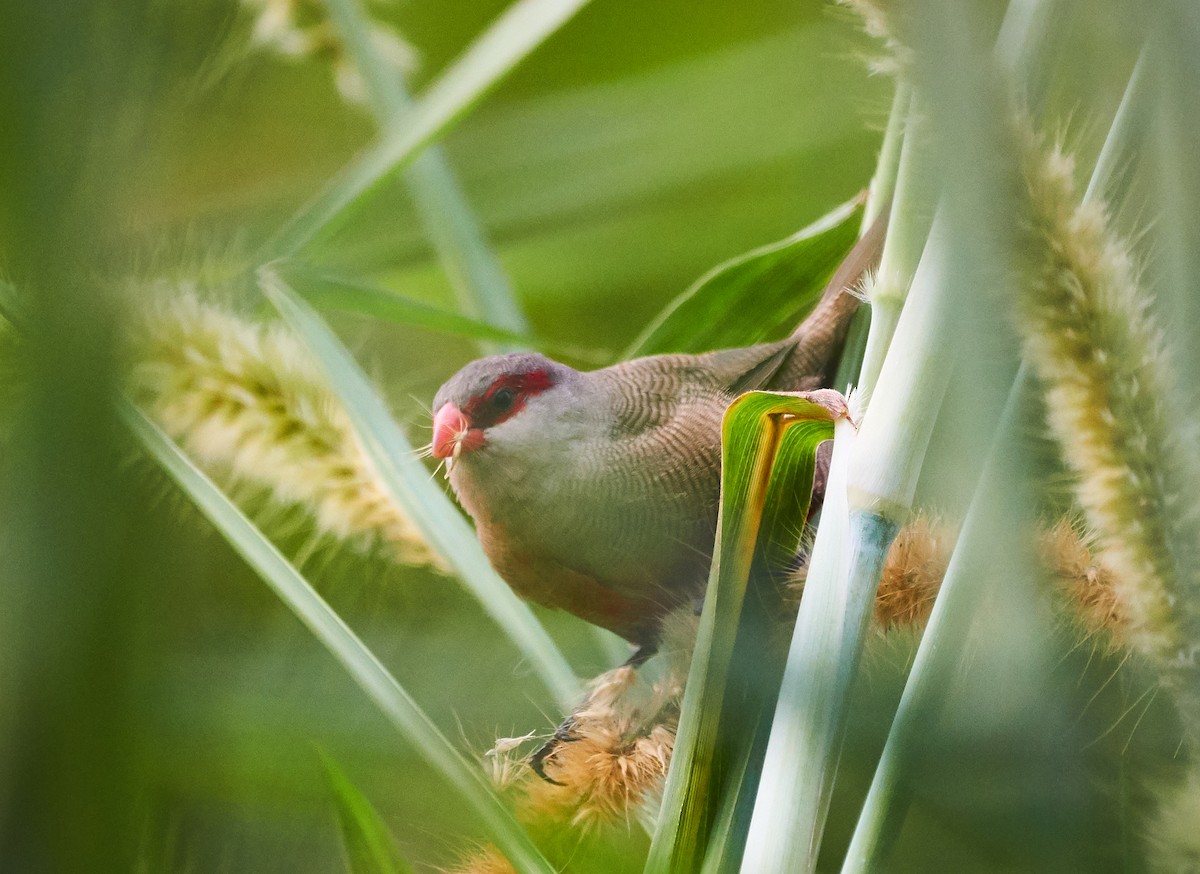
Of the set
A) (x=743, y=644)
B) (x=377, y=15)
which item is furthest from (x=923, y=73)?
(x=377, y=15)

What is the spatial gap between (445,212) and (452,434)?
20 centimetres

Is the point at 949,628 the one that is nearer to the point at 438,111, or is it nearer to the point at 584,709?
the point at 584,709

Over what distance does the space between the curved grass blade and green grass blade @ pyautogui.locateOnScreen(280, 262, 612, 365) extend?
20 cm

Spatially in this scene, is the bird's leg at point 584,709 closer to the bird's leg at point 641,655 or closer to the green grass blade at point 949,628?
the bird's leg at point 641,655

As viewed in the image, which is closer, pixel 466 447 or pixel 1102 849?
pixel 1102 849

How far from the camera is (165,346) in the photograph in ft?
1.72

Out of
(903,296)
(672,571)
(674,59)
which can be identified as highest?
(674,59)

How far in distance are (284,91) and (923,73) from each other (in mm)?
509

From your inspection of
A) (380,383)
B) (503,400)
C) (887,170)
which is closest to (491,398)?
(503,400)

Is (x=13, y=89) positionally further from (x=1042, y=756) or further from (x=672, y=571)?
(x=1042, y=756)

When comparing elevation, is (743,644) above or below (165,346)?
below

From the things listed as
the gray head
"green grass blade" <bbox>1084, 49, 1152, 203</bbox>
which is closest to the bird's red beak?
the gray head

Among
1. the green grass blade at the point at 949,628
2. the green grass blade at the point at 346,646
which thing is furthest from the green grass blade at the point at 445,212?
the green grass blade at the point at 949,628

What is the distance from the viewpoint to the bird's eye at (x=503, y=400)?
548 mm
